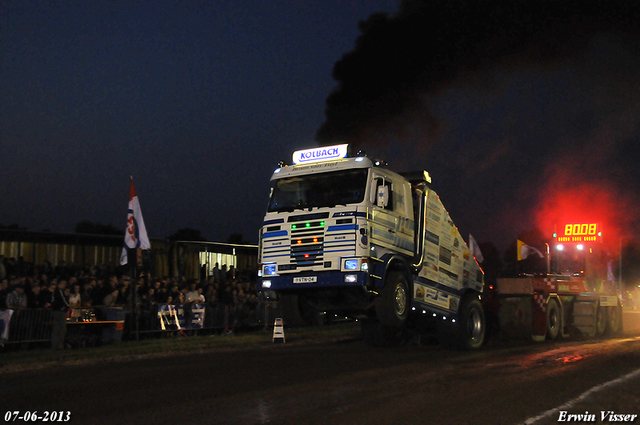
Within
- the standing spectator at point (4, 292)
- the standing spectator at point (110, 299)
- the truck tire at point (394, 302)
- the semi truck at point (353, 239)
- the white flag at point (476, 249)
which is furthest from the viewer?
the white flag at point (476, 249)

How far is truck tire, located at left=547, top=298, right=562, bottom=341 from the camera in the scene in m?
18.5

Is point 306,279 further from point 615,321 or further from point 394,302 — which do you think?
point 615,321

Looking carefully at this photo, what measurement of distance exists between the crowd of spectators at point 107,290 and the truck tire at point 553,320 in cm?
941

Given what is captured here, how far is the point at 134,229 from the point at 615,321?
1669 cm

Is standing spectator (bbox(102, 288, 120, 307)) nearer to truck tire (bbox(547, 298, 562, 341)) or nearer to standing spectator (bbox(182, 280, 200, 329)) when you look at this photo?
standing spectator (bbox(182, 280, 200, 329))

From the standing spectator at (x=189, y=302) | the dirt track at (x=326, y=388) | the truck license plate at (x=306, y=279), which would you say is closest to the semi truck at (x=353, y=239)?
the truck license plate at (x=306, y=279)

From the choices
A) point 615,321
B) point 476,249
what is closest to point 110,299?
point 476,249

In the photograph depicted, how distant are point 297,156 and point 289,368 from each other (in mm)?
4397

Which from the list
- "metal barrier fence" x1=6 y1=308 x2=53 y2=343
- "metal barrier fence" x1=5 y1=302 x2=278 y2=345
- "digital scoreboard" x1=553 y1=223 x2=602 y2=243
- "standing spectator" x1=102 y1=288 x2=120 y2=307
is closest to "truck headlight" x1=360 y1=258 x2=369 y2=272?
"metal barrier fence" x1=5 y1=302 x2=278 y2=345

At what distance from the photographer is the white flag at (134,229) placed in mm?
17837

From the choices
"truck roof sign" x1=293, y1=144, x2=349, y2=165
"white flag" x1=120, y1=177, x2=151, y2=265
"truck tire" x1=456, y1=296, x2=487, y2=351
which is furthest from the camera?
"white flag" x1=120, y1=177, x2=151, y2=265

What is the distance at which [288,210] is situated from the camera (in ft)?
41.3

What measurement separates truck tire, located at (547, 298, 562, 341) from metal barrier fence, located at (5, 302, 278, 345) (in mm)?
7999

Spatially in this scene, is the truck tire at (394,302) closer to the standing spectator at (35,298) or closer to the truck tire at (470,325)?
the truck tire at (470,325)
